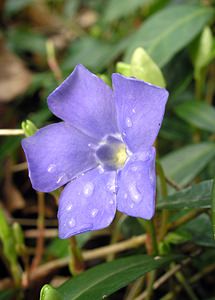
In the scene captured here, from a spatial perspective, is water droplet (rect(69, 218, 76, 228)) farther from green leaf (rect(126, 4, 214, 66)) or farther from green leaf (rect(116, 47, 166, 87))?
green leaf (rect(126, 4, 214, 66))

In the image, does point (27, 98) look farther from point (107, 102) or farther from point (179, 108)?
point (107, 102)

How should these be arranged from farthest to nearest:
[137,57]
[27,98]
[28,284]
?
1. [27,98]
2. [28,284]
3. [137,57]

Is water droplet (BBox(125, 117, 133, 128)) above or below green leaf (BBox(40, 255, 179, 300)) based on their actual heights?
above

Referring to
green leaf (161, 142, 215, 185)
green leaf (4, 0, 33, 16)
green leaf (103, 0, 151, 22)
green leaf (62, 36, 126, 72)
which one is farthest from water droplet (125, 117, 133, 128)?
green leaf (4, 0, 33, 16)

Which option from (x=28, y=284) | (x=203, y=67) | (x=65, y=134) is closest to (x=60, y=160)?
(x=65, y=134)

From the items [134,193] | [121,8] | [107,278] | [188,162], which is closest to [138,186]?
[134,193]

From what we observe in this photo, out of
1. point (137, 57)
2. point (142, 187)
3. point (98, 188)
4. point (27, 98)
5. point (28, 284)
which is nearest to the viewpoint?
point (142, 187)
